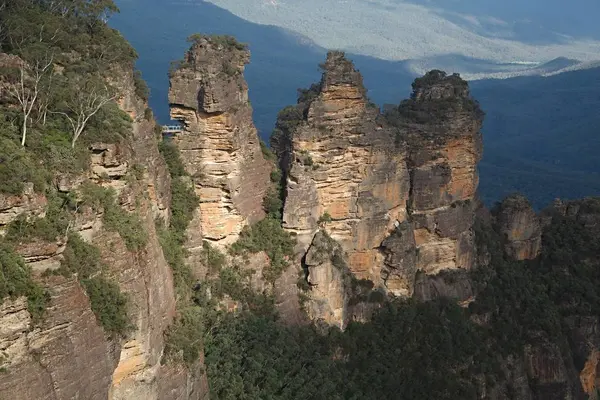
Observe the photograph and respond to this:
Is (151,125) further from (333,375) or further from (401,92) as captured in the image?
(401,92)

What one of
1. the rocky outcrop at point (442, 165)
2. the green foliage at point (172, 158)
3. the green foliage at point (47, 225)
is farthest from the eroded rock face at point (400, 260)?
the green foliage at point (47, 225)

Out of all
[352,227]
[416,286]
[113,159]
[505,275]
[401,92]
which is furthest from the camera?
[401,92]

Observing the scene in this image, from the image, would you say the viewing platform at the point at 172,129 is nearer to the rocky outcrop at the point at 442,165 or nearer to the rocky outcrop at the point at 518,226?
the rocky outcrop at the point at 442,165

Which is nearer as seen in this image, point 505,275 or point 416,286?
point 416,286

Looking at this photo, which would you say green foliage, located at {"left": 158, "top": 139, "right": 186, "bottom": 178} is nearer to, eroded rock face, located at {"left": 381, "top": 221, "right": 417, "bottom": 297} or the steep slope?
the steep slope

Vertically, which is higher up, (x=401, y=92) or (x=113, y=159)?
(x=113, y=159)

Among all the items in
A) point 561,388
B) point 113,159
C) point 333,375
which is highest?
point 113,159

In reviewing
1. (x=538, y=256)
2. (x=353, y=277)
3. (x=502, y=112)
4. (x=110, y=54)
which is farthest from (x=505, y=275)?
(x=502, y=112)
